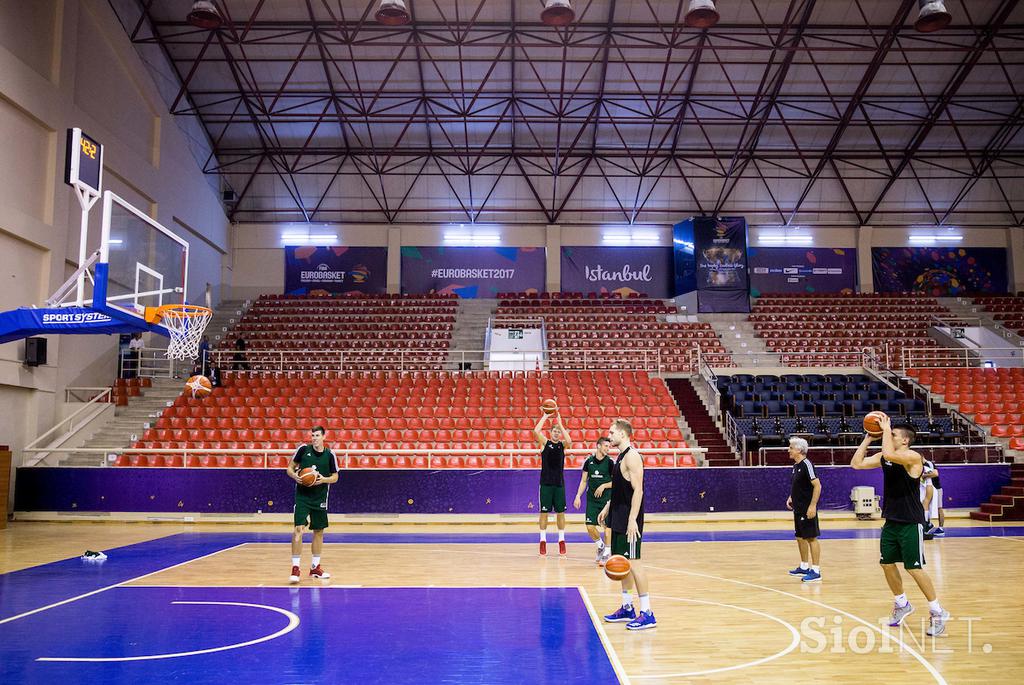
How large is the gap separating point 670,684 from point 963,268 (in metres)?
33.2

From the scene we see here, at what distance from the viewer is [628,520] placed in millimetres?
7137

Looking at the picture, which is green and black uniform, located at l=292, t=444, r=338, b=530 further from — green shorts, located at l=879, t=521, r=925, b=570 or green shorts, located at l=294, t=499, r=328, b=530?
green shorts, located at l=879, t=521, r=925, b=570

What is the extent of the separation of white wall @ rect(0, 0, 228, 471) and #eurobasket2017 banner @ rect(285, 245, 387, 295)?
8.23 meters

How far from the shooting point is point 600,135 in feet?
97.8

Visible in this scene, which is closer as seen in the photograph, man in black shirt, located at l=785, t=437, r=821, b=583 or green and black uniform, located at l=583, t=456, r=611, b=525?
man in black shirt, located at l=785, t=437, r=821, b=583

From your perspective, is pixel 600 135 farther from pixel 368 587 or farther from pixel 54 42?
pixel 368 587

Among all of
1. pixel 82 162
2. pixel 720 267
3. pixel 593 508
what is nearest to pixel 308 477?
pixel 593 508

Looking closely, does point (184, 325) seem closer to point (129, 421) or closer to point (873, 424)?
point (873, 424)

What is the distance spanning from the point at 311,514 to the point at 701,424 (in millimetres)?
13387

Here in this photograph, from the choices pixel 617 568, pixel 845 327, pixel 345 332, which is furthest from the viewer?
pixel 845 327

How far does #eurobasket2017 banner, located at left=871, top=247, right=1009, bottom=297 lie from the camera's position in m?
32.2

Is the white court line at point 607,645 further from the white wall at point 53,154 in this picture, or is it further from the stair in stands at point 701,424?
the white wall at point 53,154

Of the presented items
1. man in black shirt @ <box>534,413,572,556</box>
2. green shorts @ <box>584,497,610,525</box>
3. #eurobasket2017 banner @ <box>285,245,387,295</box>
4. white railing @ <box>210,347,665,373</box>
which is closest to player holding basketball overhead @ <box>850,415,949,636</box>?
green shorts @ <box>584,497,610,525</box>

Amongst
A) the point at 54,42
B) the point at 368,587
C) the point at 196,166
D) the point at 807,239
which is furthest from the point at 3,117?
the point at 807,239
